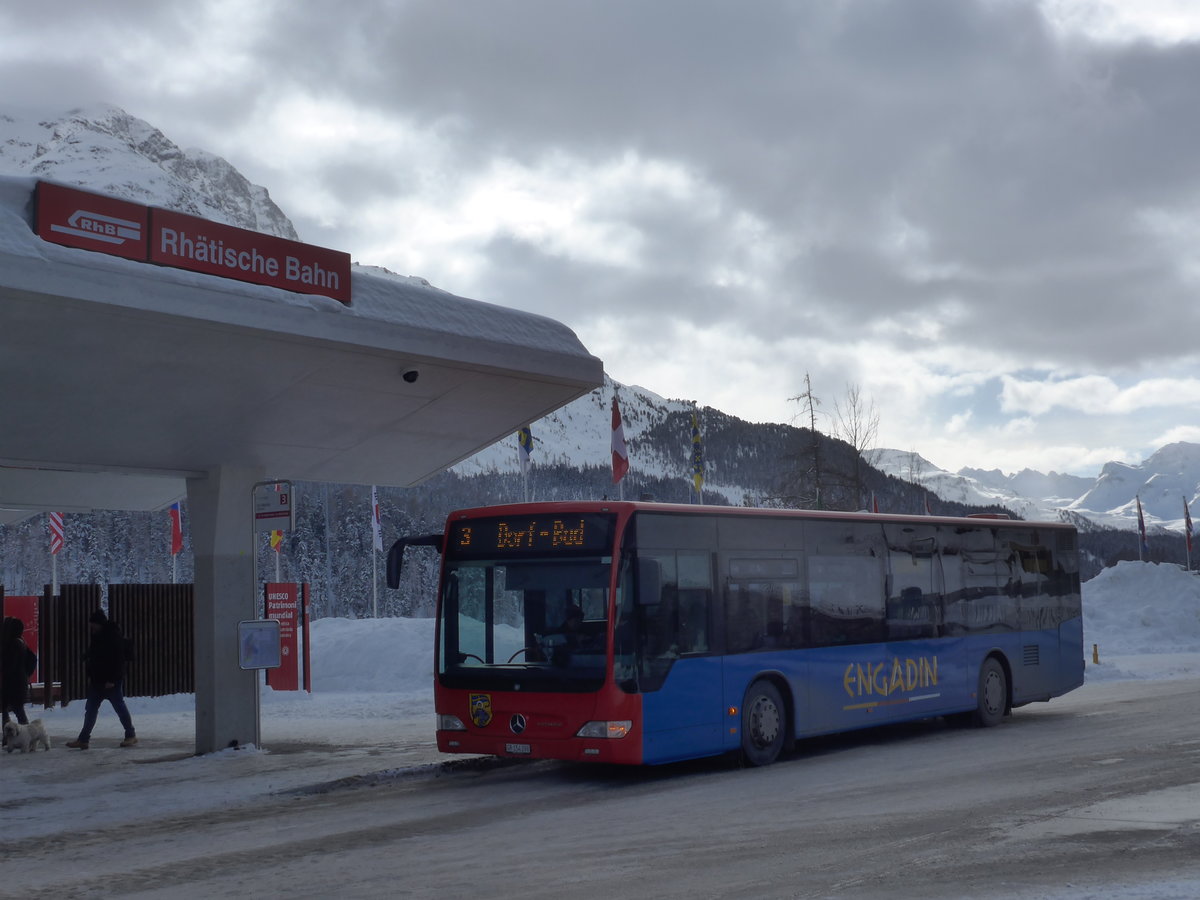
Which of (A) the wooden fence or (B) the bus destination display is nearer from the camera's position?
(B) the bus destination display

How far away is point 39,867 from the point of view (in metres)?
8.73

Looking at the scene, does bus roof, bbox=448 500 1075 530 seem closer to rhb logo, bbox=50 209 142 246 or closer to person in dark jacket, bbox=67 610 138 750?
rhb logo, bbox=50 209 142 246

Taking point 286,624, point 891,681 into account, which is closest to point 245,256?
point 891,681

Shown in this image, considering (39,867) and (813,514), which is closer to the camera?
(39,867)

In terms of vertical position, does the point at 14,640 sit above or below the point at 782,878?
above

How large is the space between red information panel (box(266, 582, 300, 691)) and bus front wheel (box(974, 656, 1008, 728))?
511 inches

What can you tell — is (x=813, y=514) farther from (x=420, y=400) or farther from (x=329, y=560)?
(x=329, y=560)

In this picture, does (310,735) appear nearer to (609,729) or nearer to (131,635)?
(131,635)

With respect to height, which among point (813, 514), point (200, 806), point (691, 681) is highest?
point (813, 514)

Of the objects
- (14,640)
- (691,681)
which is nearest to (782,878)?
(691,681)

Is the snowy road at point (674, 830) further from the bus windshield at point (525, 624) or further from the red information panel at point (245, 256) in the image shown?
the red information panel at point (245, 256)

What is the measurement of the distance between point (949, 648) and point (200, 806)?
364 inches

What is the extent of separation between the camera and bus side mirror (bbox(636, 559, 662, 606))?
11.7 metres

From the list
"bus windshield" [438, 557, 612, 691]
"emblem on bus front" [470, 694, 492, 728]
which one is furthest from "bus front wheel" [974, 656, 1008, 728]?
"emblem on bus front" [470, 694, 492, 728]
